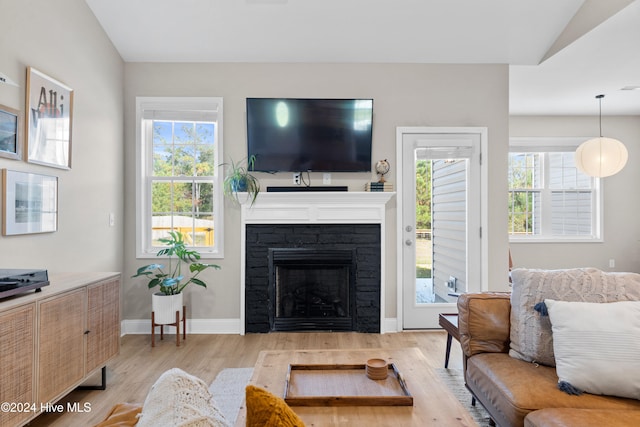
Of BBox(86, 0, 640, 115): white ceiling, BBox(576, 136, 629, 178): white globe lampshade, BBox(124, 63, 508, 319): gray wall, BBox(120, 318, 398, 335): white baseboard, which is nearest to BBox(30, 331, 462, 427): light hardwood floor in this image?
BBox(120, 318, 398, 335): white baseboard

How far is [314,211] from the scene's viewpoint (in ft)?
11.8

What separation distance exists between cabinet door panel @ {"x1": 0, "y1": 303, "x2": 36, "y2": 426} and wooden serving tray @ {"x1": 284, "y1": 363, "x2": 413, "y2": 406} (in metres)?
1.27

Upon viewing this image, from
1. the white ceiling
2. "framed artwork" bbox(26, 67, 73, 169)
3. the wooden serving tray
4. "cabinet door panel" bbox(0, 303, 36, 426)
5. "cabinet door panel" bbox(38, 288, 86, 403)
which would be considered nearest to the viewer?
the wooden serving tray

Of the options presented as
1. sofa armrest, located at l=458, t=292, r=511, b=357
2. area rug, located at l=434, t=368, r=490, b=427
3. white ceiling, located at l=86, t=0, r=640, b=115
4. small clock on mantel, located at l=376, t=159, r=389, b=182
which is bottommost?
area rug, located at l=434, t=368, r=490, b=427

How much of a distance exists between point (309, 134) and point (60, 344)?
8.44 ft

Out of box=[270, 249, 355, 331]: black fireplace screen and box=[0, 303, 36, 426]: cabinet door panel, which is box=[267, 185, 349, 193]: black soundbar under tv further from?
box=[0, 303, 36, 426]: cabinet door panel

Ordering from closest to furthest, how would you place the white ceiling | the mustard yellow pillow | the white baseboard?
the mustard yellow pillow, the white ceiling, the white baseboard

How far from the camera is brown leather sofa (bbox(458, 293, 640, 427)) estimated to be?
1375mm

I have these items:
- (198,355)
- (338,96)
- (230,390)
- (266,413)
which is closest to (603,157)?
(338,96)

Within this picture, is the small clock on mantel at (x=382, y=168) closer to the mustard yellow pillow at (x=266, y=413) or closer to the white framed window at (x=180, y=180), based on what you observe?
the white framed window at (x=180, y=180)

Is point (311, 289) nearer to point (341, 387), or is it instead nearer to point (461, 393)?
point (461, 393)

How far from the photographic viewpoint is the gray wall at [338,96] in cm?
365

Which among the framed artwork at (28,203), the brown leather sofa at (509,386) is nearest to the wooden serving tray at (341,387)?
the brown leather sofa at (509,386)

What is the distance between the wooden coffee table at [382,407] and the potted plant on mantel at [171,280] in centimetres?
161
